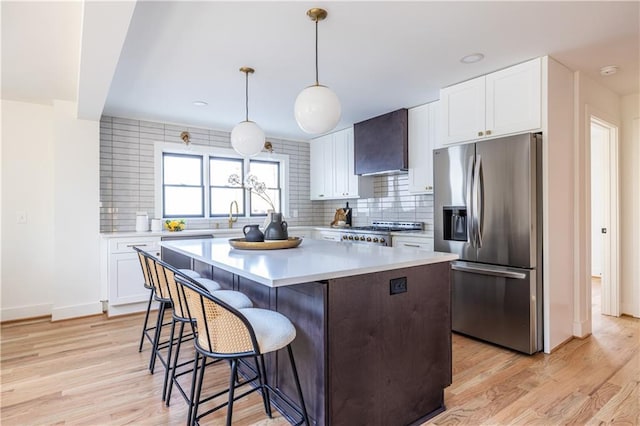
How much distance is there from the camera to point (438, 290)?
199cm

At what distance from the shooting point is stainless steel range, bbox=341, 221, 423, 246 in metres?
4.03

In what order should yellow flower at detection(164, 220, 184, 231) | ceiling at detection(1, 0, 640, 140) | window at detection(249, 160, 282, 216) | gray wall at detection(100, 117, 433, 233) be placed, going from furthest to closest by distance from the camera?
window at detection(249, 160, 282, 216)
yellow flower at detection(164, 220, 184, 231)
gray wall at detection(100, 117, 433, 233)
ceiling at detection(1, 0, 640, 140)

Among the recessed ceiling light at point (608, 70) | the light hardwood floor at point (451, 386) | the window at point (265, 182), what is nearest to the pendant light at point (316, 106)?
the light hardwood floor at point (451, 386)

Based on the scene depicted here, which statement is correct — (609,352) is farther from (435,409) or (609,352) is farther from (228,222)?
(228,222)

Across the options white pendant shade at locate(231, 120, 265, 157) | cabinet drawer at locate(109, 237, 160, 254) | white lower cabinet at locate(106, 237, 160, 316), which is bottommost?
white lower cabinet at locate(106, 237, 160, 316)

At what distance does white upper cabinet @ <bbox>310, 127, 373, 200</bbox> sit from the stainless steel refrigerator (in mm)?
1724

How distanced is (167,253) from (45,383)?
1477mm

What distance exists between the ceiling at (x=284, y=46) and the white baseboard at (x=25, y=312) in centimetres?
220

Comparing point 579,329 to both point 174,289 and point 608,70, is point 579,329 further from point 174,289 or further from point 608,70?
point 174,289

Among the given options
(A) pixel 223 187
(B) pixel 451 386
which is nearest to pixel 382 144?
(A) pixel 223 187

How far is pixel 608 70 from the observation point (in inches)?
119

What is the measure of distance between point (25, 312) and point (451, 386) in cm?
437

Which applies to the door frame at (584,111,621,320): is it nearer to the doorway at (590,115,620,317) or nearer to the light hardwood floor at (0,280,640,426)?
the doorway at (590,115,620,317)

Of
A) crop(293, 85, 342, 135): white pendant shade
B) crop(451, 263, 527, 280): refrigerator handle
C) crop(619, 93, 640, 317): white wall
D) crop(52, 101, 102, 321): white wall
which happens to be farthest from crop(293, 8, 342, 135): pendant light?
crop(619, 93, 640, 317): white wall
